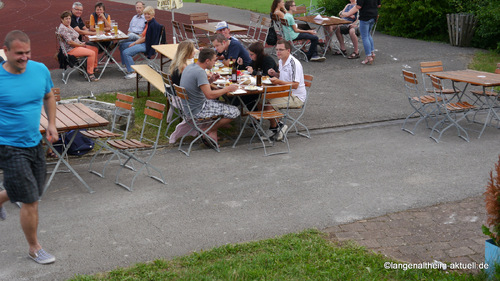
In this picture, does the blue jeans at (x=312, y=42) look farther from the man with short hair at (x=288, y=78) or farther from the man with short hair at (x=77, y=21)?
the man with short hair at (x=288, y=78)

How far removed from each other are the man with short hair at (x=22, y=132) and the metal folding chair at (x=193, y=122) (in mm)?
3237

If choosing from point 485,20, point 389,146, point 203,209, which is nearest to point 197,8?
point 485,20

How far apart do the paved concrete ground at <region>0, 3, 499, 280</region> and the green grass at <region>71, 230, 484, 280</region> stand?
248mm

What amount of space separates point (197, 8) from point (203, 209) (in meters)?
19.8

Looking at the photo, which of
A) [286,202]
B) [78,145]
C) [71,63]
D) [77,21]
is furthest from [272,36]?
[286,202]

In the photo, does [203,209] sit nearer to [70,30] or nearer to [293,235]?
[293,235]

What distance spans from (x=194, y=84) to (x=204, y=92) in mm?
196

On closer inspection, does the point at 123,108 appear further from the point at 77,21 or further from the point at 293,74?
the point at 77,21

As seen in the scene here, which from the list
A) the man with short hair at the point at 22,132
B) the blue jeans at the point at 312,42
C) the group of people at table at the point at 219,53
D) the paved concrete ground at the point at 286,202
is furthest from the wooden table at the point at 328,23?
the man with short hair at the point at 22,132

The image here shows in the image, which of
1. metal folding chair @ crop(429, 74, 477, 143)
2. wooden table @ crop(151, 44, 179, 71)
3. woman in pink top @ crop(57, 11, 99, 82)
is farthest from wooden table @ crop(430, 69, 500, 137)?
woman in pink top @ crop(57, 11, 99, 82)

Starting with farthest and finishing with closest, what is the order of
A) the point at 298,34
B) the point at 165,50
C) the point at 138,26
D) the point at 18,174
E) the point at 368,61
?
the point at 298,34 → the point at 368,61 → the point at 138,26 → the point at 165,50 → the point at 18,174

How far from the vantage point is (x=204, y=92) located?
8539 mm

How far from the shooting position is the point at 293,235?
19.5ft

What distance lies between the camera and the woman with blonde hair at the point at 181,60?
9.16 meters
